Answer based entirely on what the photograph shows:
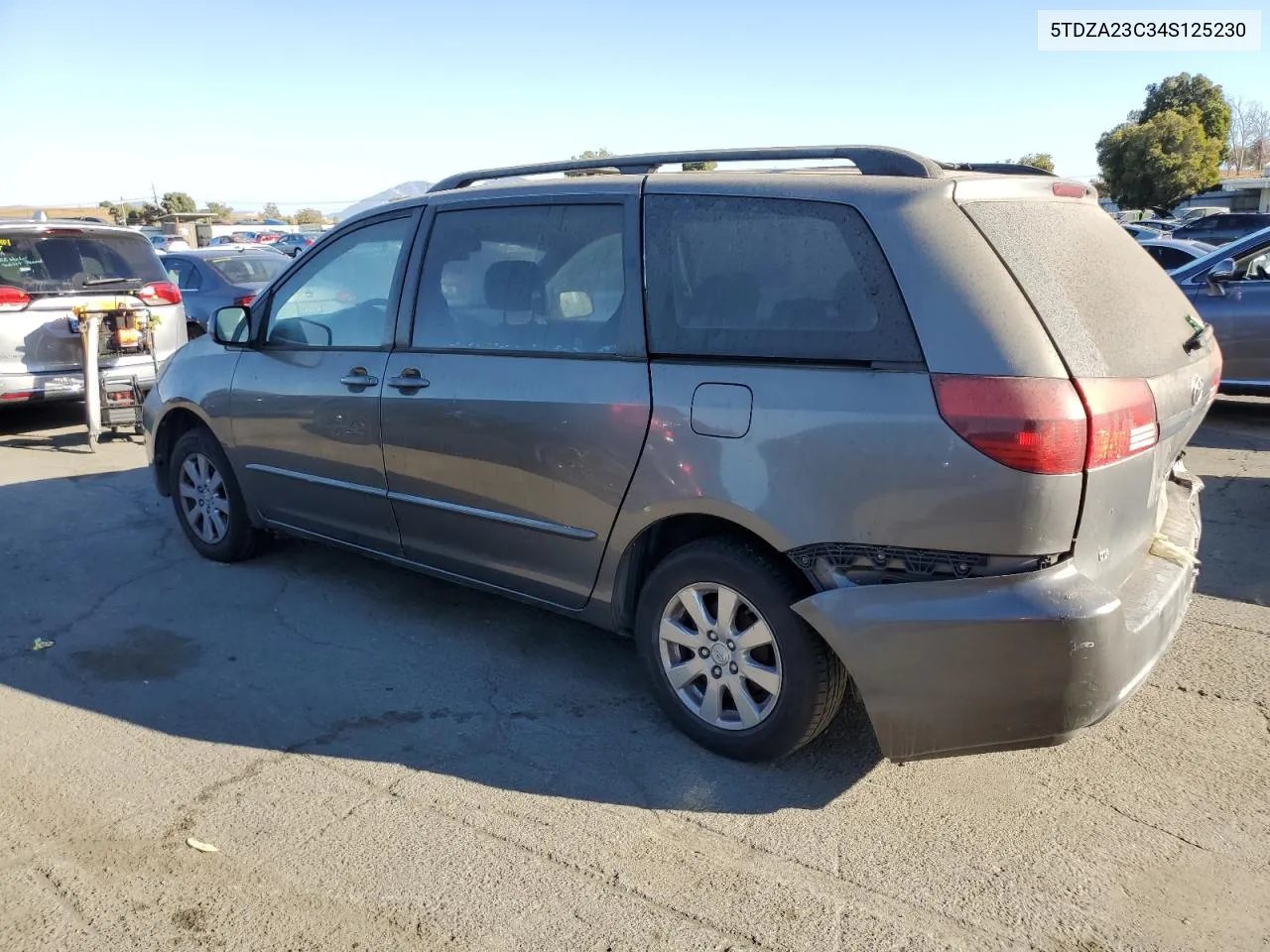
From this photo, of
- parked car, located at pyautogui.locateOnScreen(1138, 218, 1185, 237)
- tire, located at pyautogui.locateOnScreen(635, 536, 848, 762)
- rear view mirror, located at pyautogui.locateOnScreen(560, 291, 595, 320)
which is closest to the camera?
tire, located at pyautogui.locateOnScreen(635, 536, 848, 762)

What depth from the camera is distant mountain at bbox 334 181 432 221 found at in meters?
4.77

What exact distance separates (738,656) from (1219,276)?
747 cm

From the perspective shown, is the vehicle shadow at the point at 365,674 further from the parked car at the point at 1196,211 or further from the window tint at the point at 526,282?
the parked car at the point at 1196,211

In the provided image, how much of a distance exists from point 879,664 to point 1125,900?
2.85 ft

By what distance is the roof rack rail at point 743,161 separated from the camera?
10.6 feet

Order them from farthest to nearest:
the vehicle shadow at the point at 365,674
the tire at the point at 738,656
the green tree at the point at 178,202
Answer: the green tree at the point at 178,202 → the vehicle shadow at the point at 365,674 → the tire at the point at 738,656

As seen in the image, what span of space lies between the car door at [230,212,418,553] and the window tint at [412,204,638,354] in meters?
0.25

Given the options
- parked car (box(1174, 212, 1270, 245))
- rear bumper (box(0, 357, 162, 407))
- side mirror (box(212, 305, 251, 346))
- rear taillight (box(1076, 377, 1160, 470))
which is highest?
parked car (box(1174, 212, 1270, 245))

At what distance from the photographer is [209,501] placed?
18.0 ft

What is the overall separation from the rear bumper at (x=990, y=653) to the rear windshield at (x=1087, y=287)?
0.63 meters

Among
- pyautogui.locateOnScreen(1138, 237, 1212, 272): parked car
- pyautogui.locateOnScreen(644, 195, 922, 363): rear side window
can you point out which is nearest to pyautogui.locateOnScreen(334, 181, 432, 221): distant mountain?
pyautogui.locateOnScreen(644, 195, 922, 363): rear side window

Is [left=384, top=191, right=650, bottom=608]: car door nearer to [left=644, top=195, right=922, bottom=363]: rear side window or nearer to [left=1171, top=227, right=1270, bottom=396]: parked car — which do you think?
[left=644, top=195, right=922, bottom=363]: rear side window

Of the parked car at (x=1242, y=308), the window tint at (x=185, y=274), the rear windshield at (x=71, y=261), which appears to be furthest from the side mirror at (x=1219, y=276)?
the window tint at (x=185, y=274)

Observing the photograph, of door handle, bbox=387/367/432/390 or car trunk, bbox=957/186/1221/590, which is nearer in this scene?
car trunk, bbox=957/186/1221/590
